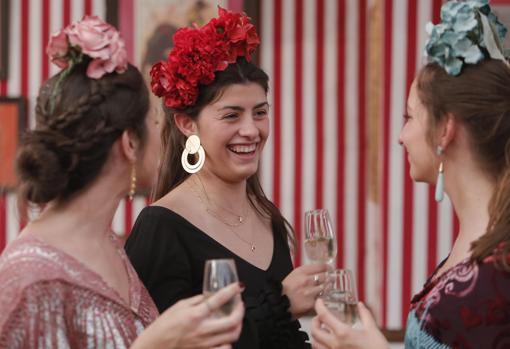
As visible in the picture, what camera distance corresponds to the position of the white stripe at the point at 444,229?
5.63 m

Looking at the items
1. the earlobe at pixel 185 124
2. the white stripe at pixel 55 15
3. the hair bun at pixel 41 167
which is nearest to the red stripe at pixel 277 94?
the white stripe at pixel 55 15

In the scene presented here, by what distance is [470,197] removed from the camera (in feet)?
7.43

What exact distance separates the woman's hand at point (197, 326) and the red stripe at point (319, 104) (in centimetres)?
415

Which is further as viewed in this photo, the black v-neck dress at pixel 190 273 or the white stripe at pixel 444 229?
the white stripe at pixel 444 229

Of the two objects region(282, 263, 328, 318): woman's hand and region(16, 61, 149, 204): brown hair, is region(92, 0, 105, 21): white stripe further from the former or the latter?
region(16, 61, 149, 204): brown hair

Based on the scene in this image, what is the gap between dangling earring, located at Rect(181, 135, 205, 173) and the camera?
9.54 ft

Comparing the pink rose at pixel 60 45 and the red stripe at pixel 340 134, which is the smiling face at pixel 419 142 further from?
the red stripe at pixel 340 134

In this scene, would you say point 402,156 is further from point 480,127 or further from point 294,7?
point 480,127

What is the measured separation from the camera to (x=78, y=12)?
19.9 ft

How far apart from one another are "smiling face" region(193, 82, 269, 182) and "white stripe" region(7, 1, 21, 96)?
344cm

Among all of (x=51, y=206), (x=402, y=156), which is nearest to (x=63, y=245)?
(x=51, y=206)

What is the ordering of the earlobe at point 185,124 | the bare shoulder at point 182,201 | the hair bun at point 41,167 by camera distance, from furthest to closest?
1. the earlobe at point 185,124
2. the bare shoulder at point 182,201
3. the hair bun at point 41,167

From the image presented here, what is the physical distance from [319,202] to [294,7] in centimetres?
129

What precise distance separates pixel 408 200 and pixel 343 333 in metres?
3.62
